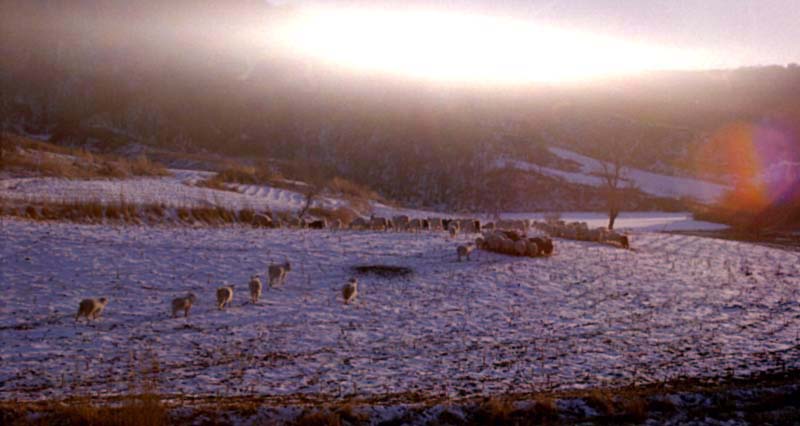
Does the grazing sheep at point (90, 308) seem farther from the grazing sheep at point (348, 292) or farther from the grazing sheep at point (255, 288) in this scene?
the grazing sheep at point (348, 292)

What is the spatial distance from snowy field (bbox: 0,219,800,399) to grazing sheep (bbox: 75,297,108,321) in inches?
10.1

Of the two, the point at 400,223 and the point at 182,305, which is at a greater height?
the point at 400,223

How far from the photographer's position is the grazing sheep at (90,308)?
11.7 metres

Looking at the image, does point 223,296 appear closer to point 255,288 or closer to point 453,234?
point 255,288

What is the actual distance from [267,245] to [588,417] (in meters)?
13.2

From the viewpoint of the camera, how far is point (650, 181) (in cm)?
6231

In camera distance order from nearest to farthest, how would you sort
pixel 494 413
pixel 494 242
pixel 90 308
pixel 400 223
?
pixel 494 413, pixel 90 308, pixel 494 242, pixel 400 223

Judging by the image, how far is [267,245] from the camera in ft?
65.6

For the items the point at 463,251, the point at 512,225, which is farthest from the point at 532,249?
the point at 512,225

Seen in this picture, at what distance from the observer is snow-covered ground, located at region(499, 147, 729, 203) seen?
57.8m

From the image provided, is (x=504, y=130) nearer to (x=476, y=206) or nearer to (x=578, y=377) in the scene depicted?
(x=476, y=206)

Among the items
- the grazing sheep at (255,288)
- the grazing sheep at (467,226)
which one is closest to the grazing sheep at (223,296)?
the grazing sheep at (255,288)

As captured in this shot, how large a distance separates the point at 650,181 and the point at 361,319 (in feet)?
183

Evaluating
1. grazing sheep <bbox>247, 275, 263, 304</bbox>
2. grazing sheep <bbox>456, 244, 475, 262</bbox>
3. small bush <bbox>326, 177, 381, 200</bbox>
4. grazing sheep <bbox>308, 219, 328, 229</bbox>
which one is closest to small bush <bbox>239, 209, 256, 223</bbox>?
grazing sheep <bbox>308, 219, 328, 229</bbox>
